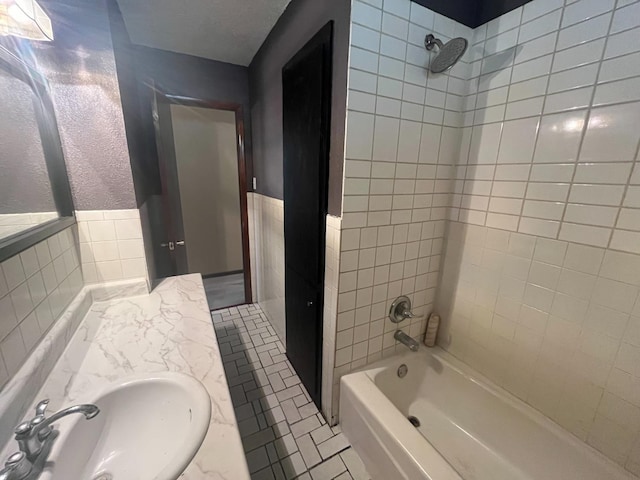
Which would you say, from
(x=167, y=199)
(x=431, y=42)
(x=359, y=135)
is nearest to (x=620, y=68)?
(x=431, y=42)

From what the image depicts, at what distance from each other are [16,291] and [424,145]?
1626mm

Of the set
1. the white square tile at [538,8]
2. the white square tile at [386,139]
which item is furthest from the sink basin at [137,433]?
the white square tile at [538,8]

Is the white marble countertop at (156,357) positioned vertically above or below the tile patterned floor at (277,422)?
above

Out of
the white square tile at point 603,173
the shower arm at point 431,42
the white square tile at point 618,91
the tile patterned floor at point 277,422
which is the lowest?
the tile patterned floor at point 277,422

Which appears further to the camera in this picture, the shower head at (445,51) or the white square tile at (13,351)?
the shower head at (445,51)

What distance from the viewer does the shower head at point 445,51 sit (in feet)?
3.16

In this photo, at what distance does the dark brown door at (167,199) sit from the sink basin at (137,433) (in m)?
1.48

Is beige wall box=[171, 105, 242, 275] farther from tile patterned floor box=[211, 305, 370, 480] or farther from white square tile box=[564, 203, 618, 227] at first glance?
white square tile box=[564, 203, 618, 227]


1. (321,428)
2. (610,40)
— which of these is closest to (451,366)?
(321,428)

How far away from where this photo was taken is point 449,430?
4.58 ft

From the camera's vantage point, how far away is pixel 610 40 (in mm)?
877

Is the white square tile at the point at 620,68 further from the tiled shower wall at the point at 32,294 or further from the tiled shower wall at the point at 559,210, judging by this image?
the tiled shower wall at the point at 32,294

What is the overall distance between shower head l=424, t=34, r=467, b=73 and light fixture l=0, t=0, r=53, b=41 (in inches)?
55.8

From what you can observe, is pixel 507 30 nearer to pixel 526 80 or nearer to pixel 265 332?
pixel 526 80
